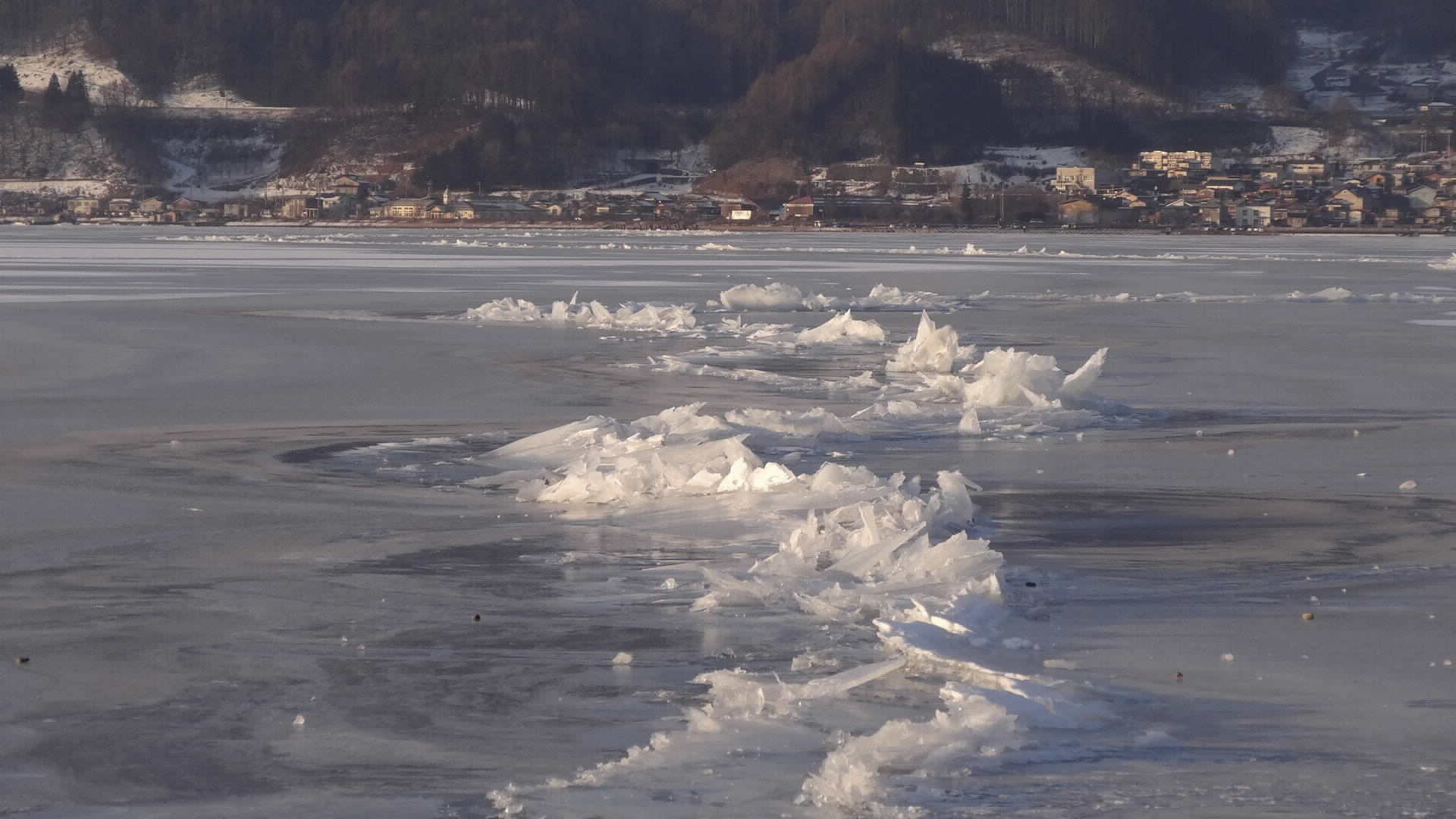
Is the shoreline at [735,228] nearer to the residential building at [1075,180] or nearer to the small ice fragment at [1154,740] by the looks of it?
the residential building at [1075,180]

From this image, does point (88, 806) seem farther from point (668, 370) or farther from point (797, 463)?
point (668, 370)

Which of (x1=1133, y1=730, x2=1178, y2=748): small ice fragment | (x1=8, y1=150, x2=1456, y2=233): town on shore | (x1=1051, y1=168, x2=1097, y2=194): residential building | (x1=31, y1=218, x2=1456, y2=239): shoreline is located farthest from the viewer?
(x1=1051, y1=168, x2=1097, y2=194): residential building

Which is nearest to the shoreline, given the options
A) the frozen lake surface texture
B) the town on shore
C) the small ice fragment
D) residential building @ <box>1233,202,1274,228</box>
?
the town on shore

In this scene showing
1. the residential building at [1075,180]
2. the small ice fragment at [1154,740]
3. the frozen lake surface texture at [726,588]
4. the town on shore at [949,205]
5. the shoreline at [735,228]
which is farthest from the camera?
the residential building at [1075,180]

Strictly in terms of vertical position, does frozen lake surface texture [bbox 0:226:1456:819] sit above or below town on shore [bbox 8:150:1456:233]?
above

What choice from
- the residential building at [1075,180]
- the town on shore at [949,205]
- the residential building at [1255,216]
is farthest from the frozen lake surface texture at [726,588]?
the residential building at [1075,180]

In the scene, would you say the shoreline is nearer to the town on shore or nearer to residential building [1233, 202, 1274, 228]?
the town on shore
